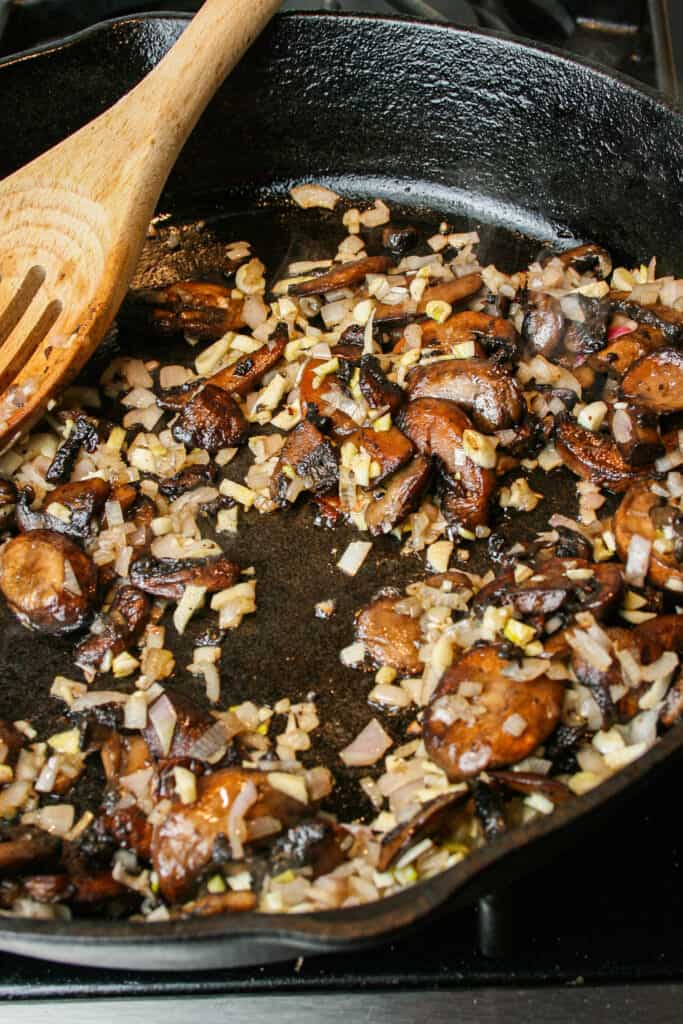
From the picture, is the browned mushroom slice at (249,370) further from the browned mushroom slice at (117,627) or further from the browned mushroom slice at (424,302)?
the browned mushroom slice at (117,627)

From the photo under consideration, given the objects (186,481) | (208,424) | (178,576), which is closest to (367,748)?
(178,576)

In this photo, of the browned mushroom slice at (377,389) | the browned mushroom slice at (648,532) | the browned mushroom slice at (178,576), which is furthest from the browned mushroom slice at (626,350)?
the browned mushroom slice at (178,576)

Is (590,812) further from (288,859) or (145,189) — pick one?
(145,189)

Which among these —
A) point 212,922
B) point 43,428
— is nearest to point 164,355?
point 43,428

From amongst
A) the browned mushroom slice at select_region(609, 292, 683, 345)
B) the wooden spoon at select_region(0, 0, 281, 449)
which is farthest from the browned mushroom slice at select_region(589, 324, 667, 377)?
the wooden spoon at select_region(0, 0, 281, 449)

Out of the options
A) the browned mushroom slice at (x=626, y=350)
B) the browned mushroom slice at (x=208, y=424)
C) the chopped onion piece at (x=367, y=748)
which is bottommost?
the chopped onion piece at (x=367, y=748)

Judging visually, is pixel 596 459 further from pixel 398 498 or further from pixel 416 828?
pixel 416 828
